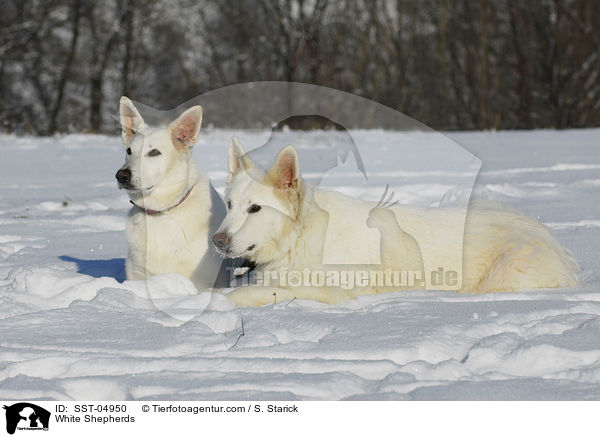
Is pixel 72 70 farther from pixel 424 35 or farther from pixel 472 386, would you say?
pixel 472 386

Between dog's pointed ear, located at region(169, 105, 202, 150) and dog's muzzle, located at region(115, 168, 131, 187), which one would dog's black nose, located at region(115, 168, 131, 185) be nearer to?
dog's muzzle, located at region(115, 168, 131, 187)

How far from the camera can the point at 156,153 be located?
4.68 meters

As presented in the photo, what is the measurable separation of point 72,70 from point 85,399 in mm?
24960

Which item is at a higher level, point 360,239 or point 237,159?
point 237,159

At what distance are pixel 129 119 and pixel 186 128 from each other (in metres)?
0.38

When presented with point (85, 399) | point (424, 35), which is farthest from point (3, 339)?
point (424, 35)

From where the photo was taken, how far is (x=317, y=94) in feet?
68.0

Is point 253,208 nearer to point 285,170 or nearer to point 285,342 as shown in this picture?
point 285,170

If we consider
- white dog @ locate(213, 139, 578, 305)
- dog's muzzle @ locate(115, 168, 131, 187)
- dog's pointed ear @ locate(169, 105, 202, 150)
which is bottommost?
white dog @ locate(213, 139, 578, 305)

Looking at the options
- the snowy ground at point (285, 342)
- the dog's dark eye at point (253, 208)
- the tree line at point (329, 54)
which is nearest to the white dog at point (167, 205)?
the snowy ground at point (285, 342)
